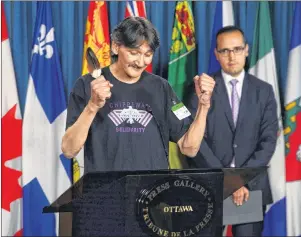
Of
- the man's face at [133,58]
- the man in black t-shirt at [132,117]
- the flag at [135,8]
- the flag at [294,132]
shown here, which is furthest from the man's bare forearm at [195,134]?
the flag at [294,132]

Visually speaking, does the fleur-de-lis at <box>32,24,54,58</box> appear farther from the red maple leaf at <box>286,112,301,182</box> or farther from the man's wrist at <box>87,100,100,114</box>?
the man's wrist at <box>87,100,100,114</box>

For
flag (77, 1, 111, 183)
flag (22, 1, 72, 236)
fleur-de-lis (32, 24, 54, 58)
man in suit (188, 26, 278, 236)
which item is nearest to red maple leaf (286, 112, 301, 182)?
man in suit (188, 26, 278, 236)

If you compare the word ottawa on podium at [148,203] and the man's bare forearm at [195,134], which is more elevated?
the man's bare forearm at [195,134]

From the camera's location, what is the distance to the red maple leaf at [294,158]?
383 cm

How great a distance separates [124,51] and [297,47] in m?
1.99

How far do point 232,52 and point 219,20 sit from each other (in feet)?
1.33

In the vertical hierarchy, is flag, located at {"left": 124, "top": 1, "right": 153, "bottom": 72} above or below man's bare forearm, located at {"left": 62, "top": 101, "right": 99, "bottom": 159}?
above

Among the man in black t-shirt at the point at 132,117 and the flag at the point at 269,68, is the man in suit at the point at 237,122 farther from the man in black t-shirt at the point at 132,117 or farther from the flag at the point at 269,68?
the man in black t-shirt at the point at 132,117

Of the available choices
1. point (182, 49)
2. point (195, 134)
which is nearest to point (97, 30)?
point (182, 49)

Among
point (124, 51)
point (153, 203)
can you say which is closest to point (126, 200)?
point (153, 203)

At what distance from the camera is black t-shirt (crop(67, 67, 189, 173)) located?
2107 millimetres

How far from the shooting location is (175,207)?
5.49ft

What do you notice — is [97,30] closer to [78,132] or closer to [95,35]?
[95,35]

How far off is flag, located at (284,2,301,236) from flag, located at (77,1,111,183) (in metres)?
1.25
